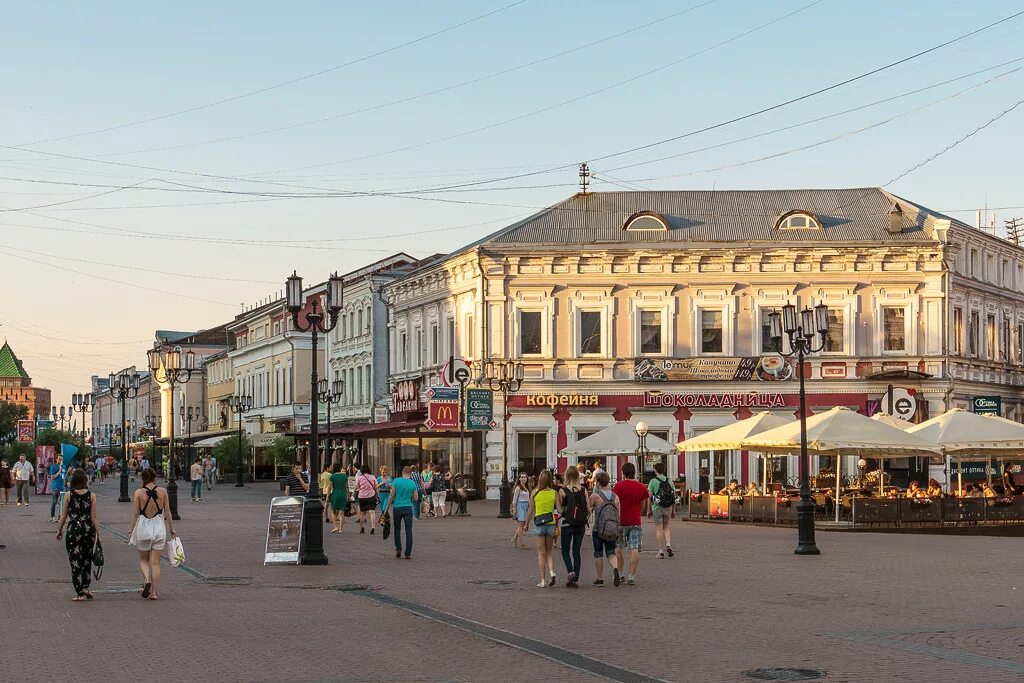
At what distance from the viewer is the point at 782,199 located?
5869 cm

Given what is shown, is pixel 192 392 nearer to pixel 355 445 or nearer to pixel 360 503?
pixel 355 445

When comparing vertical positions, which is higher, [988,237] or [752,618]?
[988,237]

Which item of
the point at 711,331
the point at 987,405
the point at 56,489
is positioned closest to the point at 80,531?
the point at 56,489

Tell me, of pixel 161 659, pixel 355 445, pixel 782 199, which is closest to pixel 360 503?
pixel 161 659

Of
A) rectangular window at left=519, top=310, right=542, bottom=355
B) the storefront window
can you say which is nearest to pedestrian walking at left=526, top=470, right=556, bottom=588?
the storefront window

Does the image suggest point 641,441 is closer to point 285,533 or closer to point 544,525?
point 285,533

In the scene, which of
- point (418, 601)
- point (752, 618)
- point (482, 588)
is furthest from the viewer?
point (482, 588)

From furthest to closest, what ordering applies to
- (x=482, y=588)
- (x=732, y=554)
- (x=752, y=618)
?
(x=732, y=554)
(x=482, y=588)
(x=752, y=618)

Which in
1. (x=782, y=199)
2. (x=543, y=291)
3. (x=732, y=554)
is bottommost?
(x=732, y=554)

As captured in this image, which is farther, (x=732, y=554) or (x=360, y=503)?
(x=360, y=503)

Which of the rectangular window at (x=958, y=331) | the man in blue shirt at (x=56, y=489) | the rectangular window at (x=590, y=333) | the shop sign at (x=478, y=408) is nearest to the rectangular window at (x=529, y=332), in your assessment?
the rectangular window at (x=590, y=333)

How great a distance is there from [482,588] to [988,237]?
41.4 metres

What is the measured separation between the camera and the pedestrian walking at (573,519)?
Result: 20453mm

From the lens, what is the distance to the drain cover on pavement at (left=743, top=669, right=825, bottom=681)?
12141 millimetres
